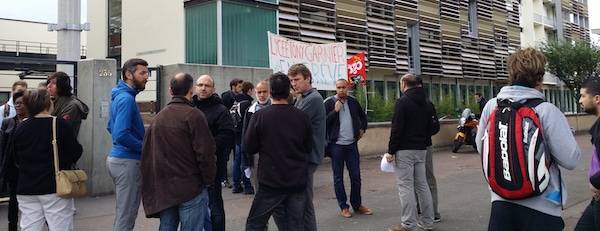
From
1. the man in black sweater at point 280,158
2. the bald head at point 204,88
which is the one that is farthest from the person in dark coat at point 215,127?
the man in black sweater at point 280,158

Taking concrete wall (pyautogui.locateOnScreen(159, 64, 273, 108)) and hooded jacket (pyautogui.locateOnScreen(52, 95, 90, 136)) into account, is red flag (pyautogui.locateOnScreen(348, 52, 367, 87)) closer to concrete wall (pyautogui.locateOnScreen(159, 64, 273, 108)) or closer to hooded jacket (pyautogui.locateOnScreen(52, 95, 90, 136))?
concrete wall (pyautogui.locateOnScreen(159, 64, 273, 108))

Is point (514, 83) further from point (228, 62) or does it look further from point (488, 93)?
point (488, 93)

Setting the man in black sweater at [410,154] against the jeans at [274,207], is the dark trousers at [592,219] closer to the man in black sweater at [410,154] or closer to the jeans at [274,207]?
the man in black sweater at [410,154]

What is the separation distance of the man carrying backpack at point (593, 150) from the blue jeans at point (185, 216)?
112 inches

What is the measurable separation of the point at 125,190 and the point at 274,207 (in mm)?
1384

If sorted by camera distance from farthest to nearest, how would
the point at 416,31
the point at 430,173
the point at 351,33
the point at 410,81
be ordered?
the point at 416,31, the point at 351,33, the point at 430,173, the point at 410,81

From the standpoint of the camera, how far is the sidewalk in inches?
239

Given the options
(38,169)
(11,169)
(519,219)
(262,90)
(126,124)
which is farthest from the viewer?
(262,90)

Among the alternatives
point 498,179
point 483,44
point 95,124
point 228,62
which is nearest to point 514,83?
point 498,179

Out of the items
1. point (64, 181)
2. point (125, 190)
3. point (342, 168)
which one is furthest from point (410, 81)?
point (64, 181)

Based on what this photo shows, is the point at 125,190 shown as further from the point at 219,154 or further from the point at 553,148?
the point at 553,148

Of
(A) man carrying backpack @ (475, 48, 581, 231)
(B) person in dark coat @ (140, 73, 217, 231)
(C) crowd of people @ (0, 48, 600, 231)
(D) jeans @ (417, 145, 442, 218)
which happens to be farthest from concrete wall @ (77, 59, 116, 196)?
(A) man carrying backpack @ (475, 48, 581, 231)

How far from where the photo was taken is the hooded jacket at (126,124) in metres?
4.20

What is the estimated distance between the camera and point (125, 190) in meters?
4.27
